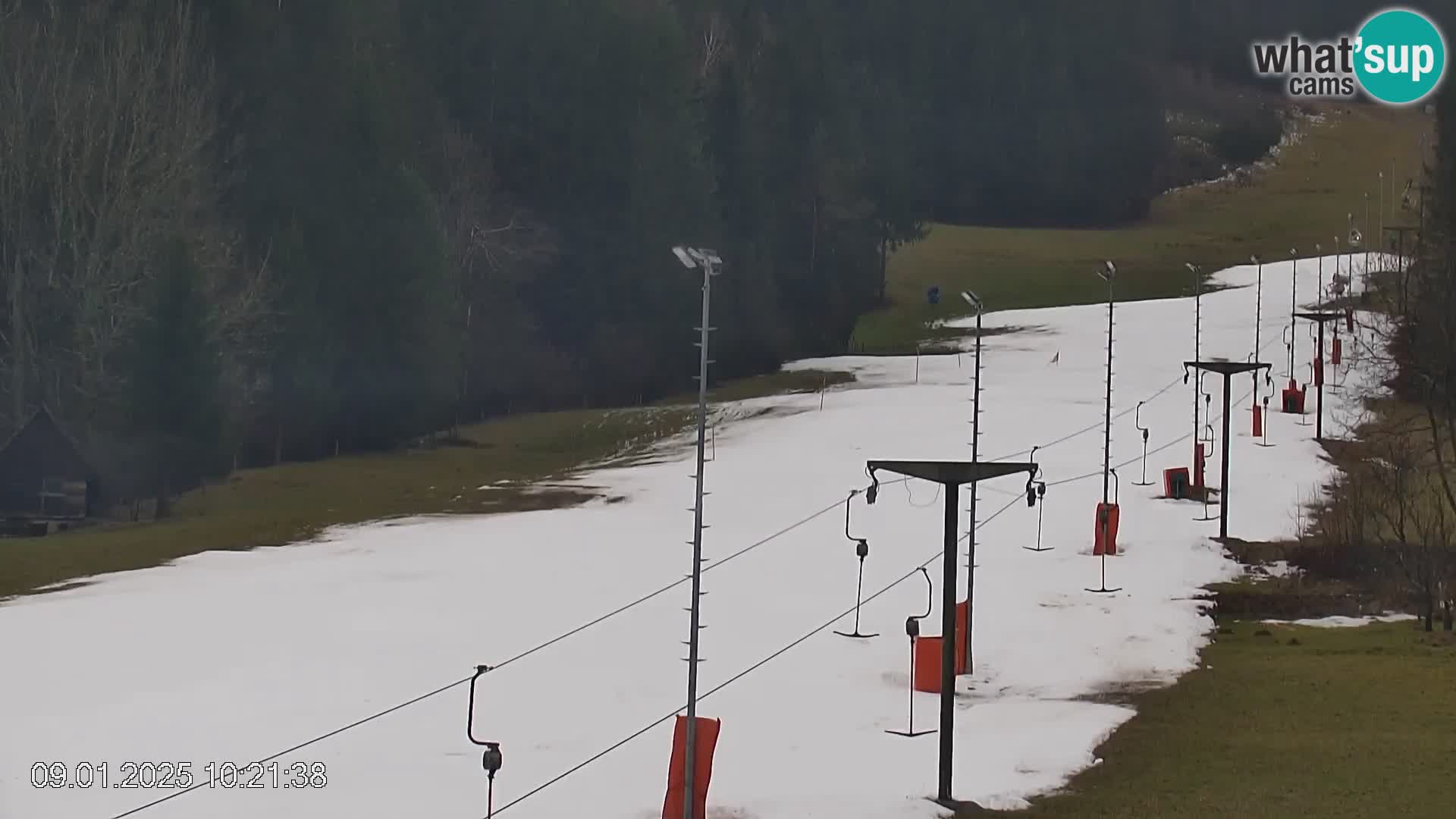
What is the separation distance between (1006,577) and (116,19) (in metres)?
34.6

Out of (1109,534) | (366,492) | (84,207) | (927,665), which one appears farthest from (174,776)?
(84,207)

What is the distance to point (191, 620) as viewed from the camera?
103 feet

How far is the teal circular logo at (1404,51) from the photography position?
305 feet

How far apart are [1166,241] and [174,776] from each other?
115652 mm

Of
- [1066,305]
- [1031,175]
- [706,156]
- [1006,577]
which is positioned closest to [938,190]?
[1031,175]

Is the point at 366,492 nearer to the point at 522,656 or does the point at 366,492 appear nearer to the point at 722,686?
the point at 522,656

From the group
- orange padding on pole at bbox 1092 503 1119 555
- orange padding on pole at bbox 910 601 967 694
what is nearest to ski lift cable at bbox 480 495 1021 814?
orange padding on pole at bbox 910 601 967 694

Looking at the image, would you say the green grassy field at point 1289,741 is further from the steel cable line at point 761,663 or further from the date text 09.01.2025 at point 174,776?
the date text 09.01.2025 at point 174,776

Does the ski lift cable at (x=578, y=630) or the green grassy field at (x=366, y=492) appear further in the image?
the green grassy field at (x=366, y=492)

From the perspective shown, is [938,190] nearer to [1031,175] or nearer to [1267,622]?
[1031,175]

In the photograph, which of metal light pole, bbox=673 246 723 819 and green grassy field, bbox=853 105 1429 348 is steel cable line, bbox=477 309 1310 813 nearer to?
metal light pole, bbox=673 246 723 819

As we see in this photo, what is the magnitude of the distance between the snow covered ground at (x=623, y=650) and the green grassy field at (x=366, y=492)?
171 centimetres

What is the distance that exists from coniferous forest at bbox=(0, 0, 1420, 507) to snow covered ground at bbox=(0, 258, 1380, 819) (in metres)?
10.9

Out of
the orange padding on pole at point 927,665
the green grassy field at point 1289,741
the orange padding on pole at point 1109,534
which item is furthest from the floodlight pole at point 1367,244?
the orange padding on pole at point 927,665
